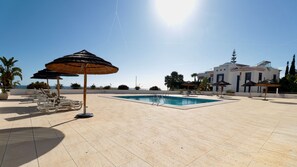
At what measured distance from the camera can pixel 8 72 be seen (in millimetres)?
15086

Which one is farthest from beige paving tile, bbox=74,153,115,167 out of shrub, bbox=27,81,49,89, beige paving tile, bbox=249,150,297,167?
shrub, bbox=27,81,49,89

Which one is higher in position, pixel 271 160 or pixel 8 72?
pixel 8 72

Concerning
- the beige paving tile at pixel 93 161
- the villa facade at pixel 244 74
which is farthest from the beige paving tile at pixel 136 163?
the villa facade at pixel 244 74

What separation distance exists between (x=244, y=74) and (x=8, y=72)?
134 feet

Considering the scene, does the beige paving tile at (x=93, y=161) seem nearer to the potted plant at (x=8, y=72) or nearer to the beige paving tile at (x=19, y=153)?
the beige paving tile at (x=19, y=153)

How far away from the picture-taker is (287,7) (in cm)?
902

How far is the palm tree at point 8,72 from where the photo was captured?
48.0ft

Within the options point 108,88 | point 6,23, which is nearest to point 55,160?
point 6,23

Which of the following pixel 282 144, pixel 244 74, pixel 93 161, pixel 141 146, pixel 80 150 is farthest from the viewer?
pixel 244 74

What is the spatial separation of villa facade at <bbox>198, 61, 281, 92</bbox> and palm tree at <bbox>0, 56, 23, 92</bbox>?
37.5 metres

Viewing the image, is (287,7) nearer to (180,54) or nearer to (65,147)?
(180,54)

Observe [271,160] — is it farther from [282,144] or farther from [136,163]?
[136,163]

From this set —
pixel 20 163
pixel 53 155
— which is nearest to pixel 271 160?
pixel 53 155

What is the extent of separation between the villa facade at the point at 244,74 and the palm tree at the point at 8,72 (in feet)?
123
